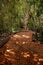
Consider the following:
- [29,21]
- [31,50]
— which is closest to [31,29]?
[29,21]

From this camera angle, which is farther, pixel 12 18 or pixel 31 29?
pixel 31 29

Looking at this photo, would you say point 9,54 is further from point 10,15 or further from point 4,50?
point 10,15

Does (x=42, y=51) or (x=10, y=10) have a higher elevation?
(x=10, y=10)

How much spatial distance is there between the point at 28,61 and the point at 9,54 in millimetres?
1514

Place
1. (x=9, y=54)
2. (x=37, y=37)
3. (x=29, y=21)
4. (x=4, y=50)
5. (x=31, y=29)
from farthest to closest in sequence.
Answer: (x=29, y=21)
(x=31, y=29)
(x=37, y=37)
(x=4, y=50)
(x=9, y=54)

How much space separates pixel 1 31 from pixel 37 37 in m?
3.66

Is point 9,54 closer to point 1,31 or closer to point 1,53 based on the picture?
point 1,53

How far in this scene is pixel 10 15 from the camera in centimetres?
1545

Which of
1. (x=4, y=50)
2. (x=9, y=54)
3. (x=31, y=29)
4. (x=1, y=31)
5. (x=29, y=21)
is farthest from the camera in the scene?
(x=29, y=21)

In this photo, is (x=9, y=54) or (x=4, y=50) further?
(x=4, y=50)

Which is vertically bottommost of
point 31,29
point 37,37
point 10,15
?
point 31,29

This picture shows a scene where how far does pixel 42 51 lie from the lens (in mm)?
9914

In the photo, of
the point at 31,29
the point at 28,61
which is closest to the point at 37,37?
the point at 28,61

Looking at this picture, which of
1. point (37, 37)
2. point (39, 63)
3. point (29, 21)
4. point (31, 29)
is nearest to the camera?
point (39, 63)
